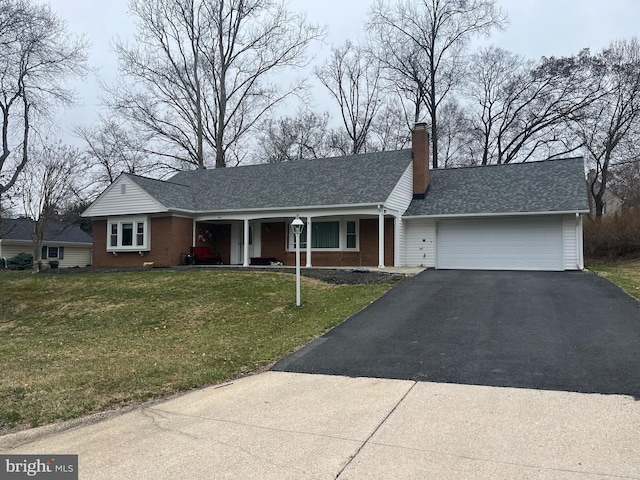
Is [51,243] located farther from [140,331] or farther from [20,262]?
[140,331]

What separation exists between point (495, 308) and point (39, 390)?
335 inches

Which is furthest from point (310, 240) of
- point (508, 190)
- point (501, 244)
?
point (508, 190)

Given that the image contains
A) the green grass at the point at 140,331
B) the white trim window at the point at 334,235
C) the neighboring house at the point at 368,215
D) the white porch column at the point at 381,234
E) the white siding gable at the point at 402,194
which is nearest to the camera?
the green grass at the point at 140,331

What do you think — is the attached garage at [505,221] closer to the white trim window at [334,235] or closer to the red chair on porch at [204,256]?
the white trim window at [334,235]

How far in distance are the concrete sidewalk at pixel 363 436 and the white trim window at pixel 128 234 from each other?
55.7 feet

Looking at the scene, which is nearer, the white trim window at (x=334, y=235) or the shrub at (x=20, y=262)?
the white trim window at (x=334, y=235)

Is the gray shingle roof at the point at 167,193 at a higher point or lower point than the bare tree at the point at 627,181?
lower

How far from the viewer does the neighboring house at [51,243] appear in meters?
35.6

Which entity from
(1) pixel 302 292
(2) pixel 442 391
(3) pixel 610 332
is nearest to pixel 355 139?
(1) pixel 302 292

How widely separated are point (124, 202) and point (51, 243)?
2024 cm

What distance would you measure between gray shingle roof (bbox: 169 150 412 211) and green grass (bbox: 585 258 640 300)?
25.9 ft

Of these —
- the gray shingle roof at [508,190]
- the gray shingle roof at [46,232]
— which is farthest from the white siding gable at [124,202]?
the gray shingle roof at [46,232]

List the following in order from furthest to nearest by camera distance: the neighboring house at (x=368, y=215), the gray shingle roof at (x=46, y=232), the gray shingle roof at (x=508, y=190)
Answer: the gray shingle roof at (x=46, y=232) < the neighboring house at (x=368, y=215) < the gray shingle roof at (x=508, y=190)

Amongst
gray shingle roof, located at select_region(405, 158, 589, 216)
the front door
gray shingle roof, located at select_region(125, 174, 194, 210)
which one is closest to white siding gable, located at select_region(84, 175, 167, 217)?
gray shingle roof, located at select_region(125, 174, 194, 210)
